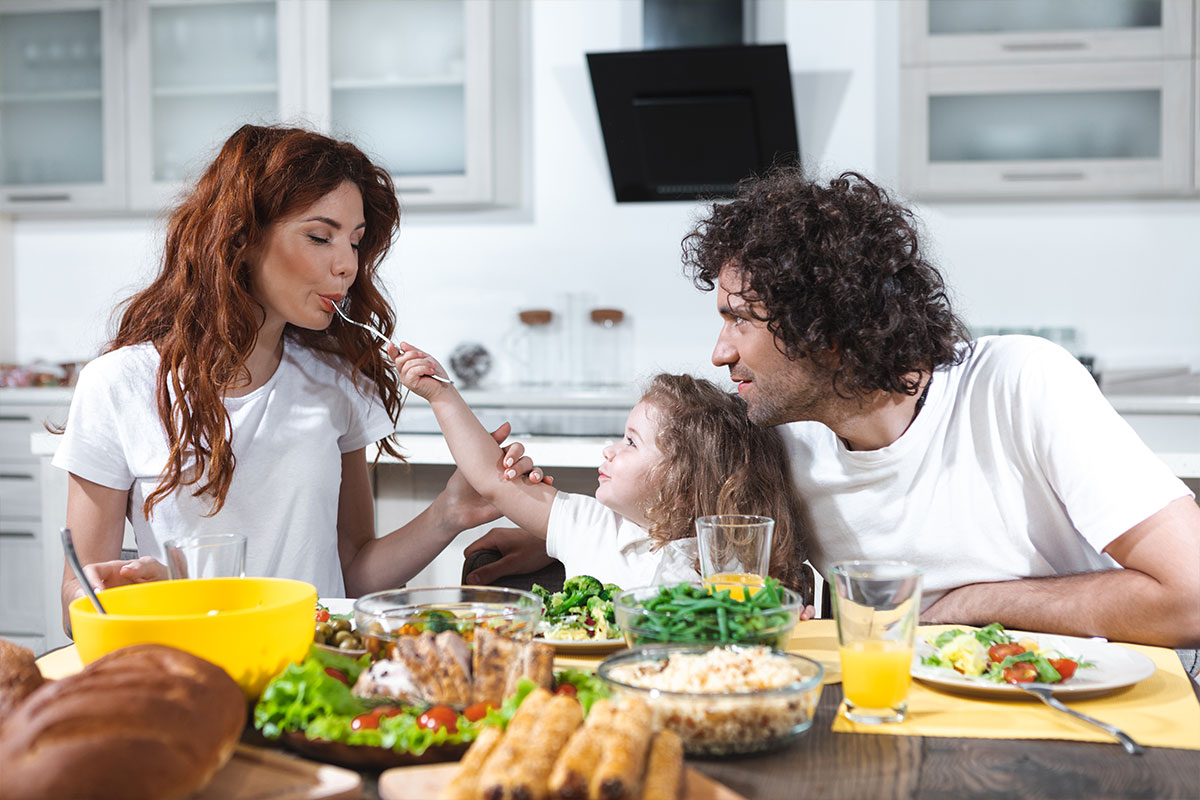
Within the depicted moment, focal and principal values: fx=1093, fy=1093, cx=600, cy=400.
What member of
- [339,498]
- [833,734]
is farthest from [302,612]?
[339,498]

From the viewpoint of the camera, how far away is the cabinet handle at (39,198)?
4.10 meters

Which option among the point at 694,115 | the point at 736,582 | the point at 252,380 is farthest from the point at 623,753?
the point at 694,115

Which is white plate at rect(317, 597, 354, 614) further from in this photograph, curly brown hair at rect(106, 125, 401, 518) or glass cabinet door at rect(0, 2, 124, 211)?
glass cabinet door at rect(0, 2, 124, 211)

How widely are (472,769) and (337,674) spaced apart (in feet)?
0.93

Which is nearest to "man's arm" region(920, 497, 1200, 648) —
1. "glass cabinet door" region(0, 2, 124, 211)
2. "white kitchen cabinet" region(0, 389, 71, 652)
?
"white kitchen cabinet" region(0, 389, 71, 652)

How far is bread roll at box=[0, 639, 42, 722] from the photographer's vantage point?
0.86 meters

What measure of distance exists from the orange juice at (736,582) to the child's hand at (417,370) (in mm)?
726

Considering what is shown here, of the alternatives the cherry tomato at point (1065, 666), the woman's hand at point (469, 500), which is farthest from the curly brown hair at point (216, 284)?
the cherry tomato at point (1065, 666)

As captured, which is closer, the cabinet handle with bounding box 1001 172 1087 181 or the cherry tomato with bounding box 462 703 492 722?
the cherry tomato with bounding box 462 703 492 722

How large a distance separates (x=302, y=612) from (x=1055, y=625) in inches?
34.5

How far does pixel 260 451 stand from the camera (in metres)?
1.78

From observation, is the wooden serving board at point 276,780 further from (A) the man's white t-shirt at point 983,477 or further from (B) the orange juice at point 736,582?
(A) the man's white t-shirt at point 983,477

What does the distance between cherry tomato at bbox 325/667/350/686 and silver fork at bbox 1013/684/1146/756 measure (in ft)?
2.00

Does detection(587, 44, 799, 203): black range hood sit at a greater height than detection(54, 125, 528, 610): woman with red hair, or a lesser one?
greater
